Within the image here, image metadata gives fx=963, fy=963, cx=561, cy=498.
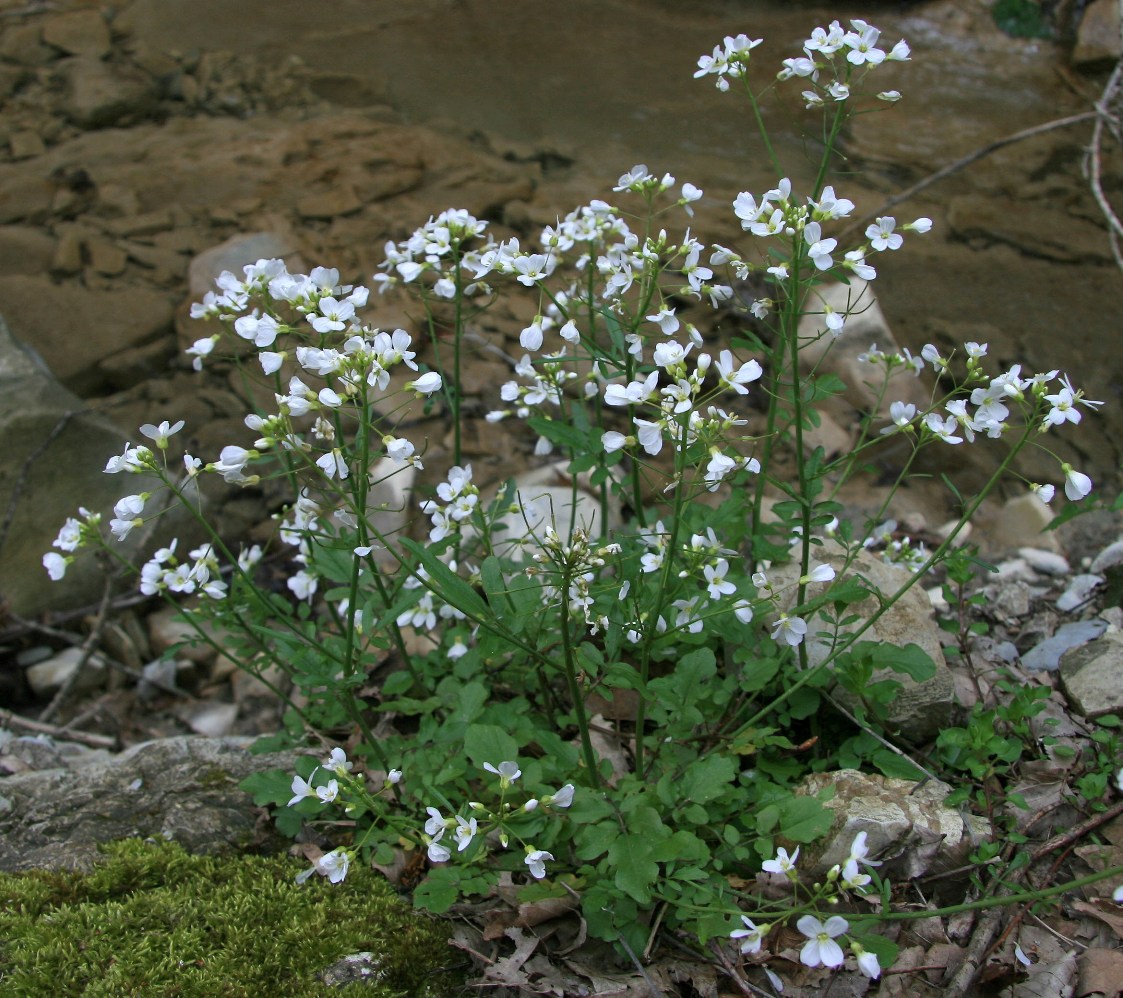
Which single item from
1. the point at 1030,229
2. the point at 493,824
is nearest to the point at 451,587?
the point at 493,824

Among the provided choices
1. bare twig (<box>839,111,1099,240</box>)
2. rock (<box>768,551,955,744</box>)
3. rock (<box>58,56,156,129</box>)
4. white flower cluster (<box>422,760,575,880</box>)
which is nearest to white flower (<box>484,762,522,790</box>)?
white flower cluster (<box>422,760,575,880</box>)

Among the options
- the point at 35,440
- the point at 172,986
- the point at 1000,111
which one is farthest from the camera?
the point at 1000,111

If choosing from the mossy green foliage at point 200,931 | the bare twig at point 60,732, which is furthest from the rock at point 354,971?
the bare twig at point 60,732

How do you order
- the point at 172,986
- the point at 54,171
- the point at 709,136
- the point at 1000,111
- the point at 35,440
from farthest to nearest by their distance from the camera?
the point at 1000,111 < the point at 709,136 < the point at 54,171 < the point at 35,440 < the point at 172,986

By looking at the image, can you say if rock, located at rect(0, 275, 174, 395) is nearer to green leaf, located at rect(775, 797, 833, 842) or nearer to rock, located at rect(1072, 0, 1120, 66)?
green leaf, located at rect(775, 797, 833, 842)

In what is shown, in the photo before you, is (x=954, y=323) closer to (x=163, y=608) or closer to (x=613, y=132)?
(x=613, y=132)

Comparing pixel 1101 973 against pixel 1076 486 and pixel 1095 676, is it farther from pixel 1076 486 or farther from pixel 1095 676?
pixel 1076 486

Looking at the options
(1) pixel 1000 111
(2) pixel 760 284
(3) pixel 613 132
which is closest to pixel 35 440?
(2) pixel 760 284
